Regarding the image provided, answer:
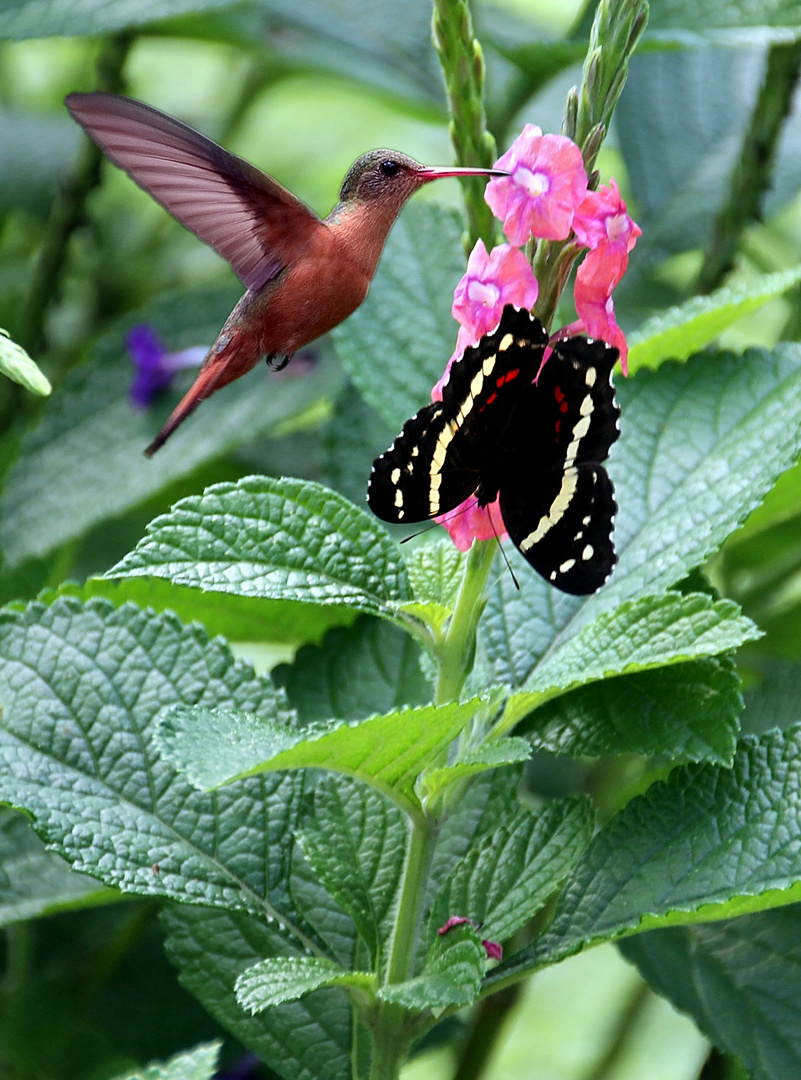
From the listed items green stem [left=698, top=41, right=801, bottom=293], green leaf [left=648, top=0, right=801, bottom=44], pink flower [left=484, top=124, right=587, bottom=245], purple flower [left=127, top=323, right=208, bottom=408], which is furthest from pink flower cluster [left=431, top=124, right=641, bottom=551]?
purple flower [left=127, top=323, right=208, bottom=408]

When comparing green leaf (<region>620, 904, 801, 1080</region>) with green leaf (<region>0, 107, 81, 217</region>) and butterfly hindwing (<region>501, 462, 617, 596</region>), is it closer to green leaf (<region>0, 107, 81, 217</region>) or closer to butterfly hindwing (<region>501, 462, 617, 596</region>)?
butterfly hindwing (<region>501, 462, 617, 596</region>)

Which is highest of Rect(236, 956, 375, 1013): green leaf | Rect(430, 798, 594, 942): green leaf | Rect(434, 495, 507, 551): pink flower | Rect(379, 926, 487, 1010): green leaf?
Rect(434, 495, 507, 551): pink flower

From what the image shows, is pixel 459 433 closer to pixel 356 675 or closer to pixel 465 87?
pixel 465 87

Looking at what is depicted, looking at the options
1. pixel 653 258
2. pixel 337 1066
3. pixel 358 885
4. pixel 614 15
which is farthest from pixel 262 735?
pixel 653 258

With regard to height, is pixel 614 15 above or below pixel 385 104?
below

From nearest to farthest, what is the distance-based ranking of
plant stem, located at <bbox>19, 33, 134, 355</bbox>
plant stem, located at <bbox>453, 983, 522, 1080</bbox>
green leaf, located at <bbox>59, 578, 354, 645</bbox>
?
green leaf, located at <bbox>59, 578, 354, 645</bbox>, plant stem, located at <bbox>453, 983, 522, 1080</bbox>, plant stem, located at <bbox>19, 33, 134, 355</bbox>

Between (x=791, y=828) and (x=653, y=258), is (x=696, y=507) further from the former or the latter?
(x=653, y=258)

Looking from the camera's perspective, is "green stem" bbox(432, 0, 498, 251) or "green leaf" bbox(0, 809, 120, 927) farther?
"green leaf" bbox(0, 809, 120, 927)
